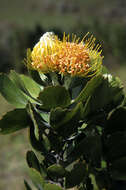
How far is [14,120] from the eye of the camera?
86 cm

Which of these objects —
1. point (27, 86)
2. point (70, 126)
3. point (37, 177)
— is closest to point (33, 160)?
point (37, 177)

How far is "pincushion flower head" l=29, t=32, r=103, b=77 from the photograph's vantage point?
905 millimetres

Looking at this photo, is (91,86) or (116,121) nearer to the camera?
(91,86)

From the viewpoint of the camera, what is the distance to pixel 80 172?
842 mm

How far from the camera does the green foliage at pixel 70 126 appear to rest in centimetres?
83

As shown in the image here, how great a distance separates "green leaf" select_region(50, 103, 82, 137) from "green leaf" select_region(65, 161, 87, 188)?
12 cm

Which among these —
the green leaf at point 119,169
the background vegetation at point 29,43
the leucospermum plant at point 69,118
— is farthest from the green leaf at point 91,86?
the background vegetation at point 29,43

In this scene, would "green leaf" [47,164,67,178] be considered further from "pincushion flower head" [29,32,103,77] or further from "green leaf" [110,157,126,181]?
"pincushion flower head" [29,32,103,77]

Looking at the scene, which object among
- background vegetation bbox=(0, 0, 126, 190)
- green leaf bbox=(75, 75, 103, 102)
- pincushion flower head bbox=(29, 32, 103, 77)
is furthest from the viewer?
background vegetation bbox=(0, 0, 126, 190)

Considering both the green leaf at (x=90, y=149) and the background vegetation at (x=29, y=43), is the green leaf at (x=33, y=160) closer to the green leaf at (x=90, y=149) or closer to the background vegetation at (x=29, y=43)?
the green leaf at (x=90, y=149)

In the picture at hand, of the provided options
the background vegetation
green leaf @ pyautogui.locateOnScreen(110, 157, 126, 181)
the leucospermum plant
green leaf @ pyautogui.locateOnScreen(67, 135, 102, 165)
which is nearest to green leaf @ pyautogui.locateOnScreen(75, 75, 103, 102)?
the leucospermum plant

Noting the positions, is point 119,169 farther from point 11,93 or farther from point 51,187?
point 11,93

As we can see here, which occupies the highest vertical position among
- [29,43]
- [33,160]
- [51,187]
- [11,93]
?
[29,43]

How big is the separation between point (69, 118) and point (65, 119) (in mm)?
16
